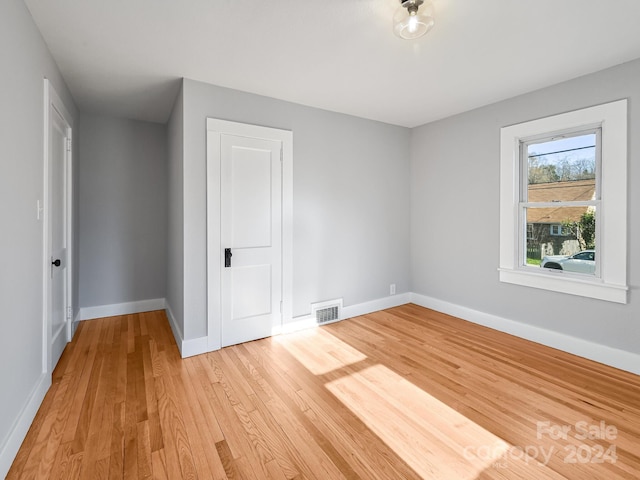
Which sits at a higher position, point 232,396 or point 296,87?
point 296,87

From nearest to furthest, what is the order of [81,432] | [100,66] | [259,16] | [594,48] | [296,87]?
[81,432]
[259,16]
[594,48]
[100,66]
[296,87]

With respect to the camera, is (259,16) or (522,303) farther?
(522,303)

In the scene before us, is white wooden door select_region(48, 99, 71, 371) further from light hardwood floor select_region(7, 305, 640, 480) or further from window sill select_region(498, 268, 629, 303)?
window sill select_region(498, 268, 629, 303)

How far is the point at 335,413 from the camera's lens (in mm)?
2051

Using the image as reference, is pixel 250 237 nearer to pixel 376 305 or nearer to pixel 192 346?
pixel 192 346

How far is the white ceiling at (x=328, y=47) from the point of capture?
6.34 ft

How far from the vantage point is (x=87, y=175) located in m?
3.87

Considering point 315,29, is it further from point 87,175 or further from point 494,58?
point 87,175

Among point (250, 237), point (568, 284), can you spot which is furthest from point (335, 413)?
point (568, 284)

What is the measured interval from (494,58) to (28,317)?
12.8ft

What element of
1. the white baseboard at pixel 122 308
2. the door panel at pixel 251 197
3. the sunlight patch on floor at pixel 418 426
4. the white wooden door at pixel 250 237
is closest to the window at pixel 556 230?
the sunlight patch on floor at pixel 418 426

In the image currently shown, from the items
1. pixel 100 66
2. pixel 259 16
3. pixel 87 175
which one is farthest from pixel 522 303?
pixel 87 175

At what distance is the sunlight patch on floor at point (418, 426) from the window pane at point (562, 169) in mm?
2443

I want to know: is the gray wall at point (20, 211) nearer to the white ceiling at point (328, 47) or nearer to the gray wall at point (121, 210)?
the white ceiling at point (328, 47)
